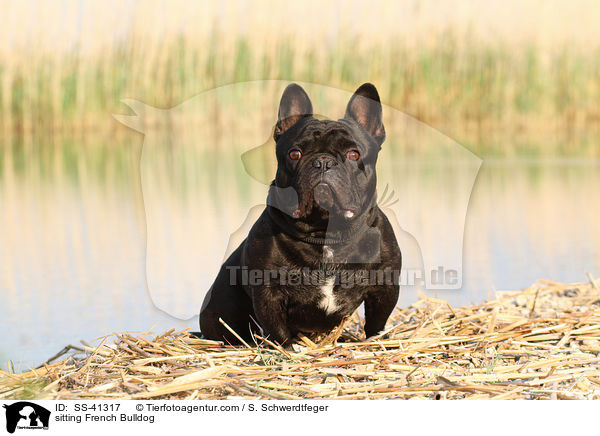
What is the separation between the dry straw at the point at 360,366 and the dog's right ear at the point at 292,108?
109 centimetres

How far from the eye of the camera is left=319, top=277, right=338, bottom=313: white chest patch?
3682 mm

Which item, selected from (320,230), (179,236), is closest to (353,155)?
(320,230)

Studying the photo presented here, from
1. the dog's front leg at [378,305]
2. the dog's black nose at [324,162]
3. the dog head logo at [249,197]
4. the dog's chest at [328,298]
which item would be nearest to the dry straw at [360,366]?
the dog's front leg at [378,305]

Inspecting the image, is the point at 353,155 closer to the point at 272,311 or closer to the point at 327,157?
the point at 327,157

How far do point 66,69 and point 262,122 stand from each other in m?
10.5

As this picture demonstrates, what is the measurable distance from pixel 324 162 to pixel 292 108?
0.39 metres

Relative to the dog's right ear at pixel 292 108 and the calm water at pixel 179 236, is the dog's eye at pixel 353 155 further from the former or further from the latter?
the calm water at pixel 179 236

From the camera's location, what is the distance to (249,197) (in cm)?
415

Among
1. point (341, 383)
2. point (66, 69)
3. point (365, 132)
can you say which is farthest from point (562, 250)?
point (66, 69)

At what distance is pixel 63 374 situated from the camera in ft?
12.3

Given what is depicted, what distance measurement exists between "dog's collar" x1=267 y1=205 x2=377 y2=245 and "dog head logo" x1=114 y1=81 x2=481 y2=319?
268 millimetres

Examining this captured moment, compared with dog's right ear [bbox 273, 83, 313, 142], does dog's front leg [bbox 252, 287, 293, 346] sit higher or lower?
lower
